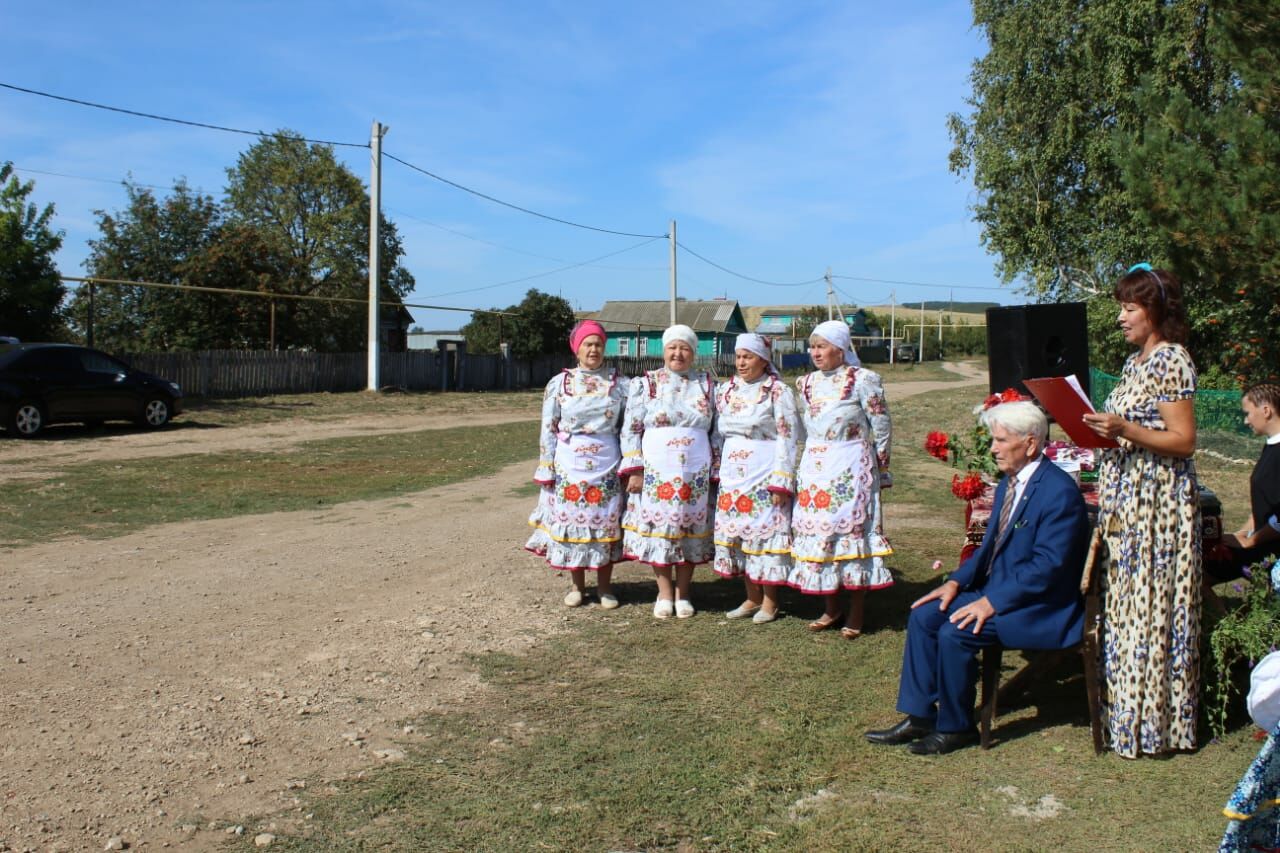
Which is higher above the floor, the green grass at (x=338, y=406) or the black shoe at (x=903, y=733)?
the green grass at (x=338, y=406)

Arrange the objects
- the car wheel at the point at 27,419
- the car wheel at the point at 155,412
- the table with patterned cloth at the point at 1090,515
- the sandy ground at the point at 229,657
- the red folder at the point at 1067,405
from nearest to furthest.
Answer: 1. the sandy ground at the point at 229,657
2. the red folder at the point at 1067,405
3. the table with patterned cloth at the point at 1090,515
4. the car wheel at the point at 27,419
5. the car wheel at the point at 155,412

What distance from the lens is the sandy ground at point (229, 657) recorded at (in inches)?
151

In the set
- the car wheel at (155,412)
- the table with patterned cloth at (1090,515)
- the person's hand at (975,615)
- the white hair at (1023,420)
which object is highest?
the white hair at (1023,420)

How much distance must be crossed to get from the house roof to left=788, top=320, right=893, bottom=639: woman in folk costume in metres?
60.3

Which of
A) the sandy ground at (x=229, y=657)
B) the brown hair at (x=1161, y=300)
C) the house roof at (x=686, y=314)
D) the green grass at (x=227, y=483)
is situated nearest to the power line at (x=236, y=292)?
the green grass at (x=227, y=483)

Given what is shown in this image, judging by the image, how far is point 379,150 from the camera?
28797mm

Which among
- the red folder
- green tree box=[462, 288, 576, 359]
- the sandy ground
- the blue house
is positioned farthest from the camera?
the blue house

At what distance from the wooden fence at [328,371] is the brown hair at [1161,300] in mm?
18314

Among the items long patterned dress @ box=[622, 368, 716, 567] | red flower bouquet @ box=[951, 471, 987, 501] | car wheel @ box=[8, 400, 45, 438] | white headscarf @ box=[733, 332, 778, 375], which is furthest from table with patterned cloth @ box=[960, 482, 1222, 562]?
car wheel @ box=[8, 400, 45, 438]

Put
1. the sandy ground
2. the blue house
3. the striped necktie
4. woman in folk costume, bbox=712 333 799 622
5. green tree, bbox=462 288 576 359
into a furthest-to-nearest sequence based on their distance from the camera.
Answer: the blue house, green tree, bbox=462 288 576 359, woman in folk costume, bbox=712 333 799 622, the striped necktie, the sandy ground

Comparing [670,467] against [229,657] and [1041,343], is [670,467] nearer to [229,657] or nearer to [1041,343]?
[1041,343]

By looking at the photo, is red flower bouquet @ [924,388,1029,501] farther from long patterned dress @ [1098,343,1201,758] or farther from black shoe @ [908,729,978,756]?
black shoe @ [908,729,978,756]

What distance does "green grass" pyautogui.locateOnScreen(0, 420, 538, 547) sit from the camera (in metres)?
9.84

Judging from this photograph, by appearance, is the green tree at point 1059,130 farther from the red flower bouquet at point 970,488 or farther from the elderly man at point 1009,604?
the elderly man at point 1009,604
